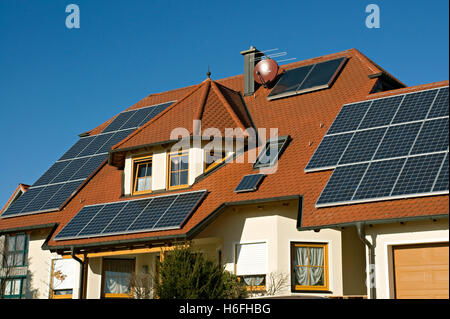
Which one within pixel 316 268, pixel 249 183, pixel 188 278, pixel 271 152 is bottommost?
pixel 188 278

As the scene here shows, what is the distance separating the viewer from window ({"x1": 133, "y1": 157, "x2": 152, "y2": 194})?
26.2 meters

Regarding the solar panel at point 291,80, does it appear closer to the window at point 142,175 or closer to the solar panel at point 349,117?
the solar panel at point 349,117

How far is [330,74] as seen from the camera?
1067 inches

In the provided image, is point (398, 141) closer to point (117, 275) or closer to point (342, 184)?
point (342, 184)

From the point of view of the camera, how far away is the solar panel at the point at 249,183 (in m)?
22.3

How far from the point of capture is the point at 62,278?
26.9 meters

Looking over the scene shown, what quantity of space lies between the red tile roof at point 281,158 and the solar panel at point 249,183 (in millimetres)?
213

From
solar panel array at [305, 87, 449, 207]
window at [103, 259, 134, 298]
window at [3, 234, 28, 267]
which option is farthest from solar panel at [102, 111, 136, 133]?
solar panel array at [305, 87, 449, 207]

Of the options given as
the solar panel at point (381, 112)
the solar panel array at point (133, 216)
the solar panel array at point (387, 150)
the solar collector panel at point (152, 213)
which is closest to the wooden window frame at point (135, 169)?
the solar panel array at point (133, 216)

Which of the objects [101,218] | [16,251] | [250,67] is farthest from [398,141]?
[16,251]

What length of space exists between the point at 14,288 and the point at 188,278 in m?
14.5

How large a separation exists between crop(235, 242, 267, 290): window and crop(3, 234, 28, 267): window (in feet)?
40.6

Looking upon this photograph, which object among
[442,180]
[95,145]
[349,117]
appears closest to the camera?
[442,180]

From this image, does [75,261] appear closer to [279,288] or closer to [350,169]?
[279,288]
